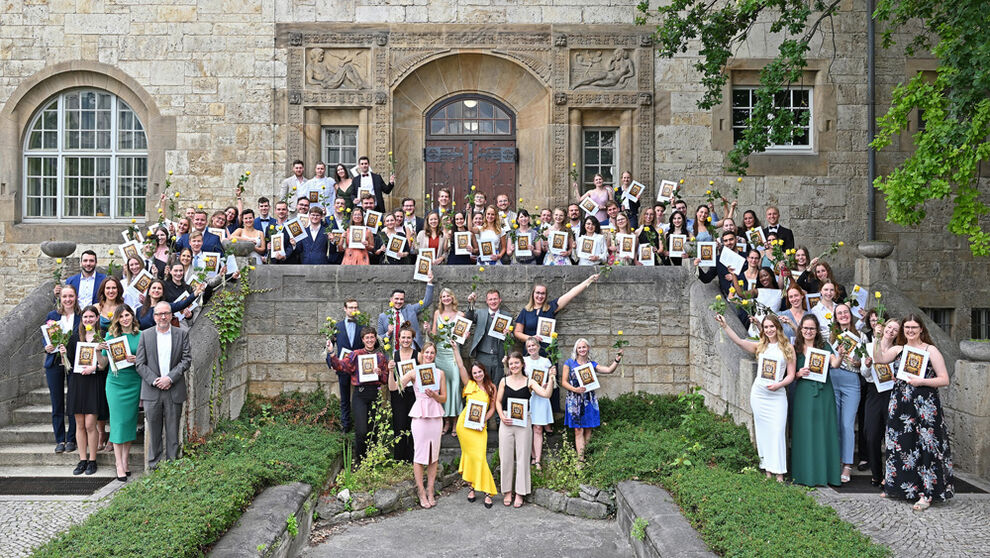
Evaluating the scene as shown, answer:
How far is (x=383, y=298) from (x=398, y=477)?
2.52 metres

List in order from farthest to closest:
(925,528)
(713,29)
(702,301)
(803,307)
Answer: (713,29) < (702,301) < (803,307) < (925,528)

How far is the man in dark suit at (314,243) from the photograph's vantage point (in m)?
11.3

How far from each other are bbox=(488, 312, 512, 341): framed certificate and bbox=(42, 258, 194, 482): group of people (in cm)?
362

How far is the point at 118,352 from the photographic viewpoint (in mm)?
8711

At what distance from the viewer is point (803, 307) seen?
9.98 m

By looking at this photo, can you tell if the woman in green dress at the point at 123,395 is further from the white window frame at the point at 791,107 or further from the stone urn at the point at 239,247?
the white window frame at the point at 791,107

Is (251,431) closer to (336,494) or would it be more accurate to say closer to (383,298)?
(336,494)

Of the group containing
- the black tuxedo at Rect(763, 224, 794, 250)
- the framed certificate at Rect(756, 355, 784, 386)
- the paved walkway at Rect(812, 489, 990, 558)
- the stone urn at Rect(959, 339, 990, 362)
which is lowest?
the paved walkway at Rect(812, 489, 990, 558)

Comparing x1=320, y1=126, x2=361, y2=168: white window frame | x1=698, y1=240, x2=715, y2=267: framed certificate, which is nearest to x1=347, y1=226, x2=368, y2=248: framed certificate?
x1=698, y1=240, x2=715, y2=267: framed certificate

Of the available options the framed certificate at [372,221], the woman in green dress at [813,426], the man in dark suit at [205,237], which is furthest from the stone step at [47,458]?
the woman in green dress at [813,426]

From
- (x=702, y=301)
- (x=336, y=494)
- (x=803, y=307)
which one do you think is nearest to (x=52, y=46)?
(x=336, y=494)

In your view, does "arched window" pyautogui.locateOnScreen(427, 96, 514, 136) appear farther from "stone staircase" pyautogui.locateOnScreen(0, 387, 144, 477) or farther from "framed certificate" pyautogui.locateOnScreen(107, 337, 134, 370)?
"stone staircase" pyautogui.locateOnScreen(0, 387, 144, 477)

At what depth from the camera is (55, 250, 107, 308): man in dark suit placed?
10.1 meters

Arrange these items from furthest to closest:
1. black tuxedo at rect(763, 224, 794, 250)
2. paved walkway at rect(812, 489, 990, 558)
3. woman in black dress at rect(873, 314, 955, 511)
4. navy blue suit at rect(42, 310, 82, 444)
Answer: black tuxedo at rect(763, 224, 794, 250), navy blue suit at rect(42, 310, 82, 444), woman in black dress at rect(873, 314, 955, 511), paved walkway at rect(812, 489, 990, 558)
